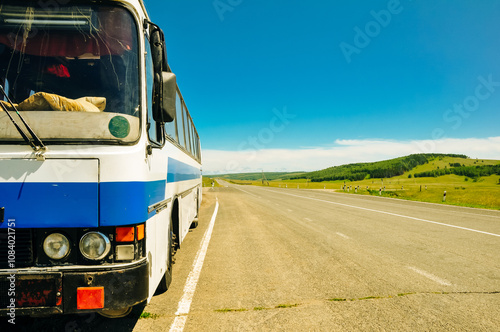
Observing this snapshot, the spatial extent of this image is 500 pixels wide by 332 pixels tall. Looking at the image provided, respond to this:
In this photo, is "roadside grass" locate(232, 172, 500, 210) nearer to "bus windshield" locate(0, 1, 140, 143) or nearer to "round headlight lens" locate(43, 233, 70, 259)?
"bus windshield" locate(0, 1, 140, 143)

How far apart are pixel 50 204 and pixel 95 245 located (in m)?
0.47

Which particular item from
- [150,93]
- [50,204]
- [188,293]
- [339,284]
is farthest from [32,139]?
[339,284]

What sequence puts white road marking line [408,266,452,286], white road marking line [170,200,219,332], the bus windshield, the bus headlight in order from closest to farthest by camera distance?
the bus headlight, the bus windshield, white road marking line [170,200,219,332], white road marking line [408,266,452,286]

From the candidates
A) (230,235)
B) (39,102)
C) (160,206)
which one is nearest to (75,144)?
(39,102)

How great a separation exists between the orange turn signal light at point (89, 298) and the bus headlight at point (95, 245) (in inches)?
9.9

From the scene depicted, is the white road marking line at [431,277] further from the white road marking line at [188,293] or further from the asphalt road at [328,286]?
the white road marking line at [188,293]

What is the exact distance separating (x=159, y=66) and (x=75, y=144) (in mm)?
1070

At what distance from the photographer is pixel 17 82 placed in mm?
2785

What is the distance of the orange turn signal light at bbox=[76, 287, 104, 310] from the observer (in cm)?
248

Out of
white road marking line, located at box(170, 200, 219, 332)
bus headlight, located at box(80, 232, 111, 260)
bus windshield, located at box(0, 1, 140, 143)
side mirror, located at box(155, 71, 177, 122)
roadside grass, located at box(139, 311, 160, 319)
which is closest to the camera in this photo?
bus headlight, located at box(80, 232, 111, 260)

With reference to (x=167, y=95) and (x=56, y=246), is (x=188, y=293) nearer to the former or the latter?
(x=56, y=246)

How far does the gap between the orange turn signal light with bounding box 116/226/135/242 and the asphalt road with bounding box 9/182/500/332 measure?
4.03ft

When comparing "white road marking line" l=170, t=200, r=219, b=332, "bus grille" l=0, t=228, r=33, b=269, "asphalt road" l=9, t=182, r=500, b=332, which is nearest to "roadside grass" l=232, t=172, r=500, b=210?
"asphalt road" l=9, t=182, r=500, b=332

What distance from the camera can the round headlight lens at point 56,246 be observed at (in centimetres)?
249
